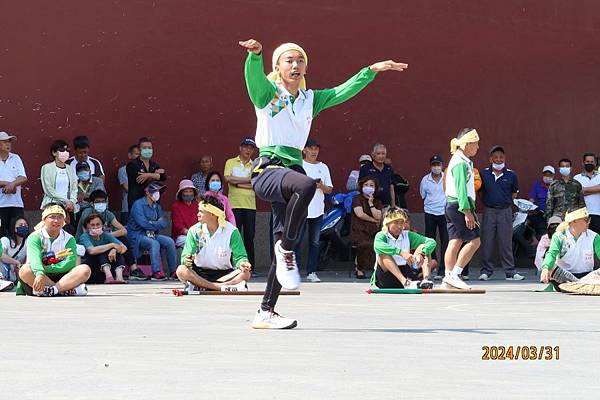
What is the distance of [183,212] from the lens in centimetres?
1984

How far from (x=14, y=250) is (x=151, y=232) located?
8.37ft

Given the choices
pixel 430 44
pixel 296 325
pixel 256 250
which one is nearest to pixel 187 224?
pixel 256 250

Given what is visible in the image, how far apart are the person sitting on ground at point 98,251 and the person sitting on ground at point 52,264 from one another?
3.04 metres

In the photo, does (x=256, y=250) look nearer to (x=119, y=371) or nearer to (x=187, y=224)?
(x=187, y=224)

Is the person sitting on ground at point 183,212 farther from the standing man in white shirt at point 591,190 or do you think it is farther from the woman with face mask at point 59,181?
the standing man in white shirt at point 591,190

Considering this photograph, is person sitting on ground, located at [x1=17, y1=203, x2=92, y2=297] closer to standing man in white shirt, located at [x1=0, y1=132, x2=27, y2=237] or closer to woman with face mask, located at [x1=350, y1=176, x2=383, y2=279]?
standing man in white shirt, located at [x1=0, y1=132, x2=27, y2=237]

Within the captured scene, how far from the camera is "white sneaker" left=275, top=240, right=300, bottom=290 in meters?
9.78

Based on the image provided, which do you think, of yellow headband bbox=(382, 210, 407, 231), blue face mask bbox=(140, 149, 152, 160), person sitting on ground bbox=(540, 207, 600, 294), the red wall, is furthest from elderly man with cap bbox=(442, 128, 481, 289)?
the red wall

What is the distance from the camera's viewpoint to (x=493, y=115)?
907 inches

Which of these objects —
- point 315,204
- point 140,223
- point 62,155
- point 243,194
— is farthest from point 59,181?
point 315,204

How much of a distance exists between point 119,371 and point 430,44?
51.3ft

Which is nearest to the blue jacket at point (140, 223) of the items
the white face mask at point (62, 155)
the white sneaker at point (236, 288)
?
the white face mask at point (62, 155)

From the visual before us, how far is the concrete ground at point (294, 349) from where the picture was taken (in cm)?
695

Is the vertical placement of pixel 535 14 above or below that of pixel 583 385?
above
